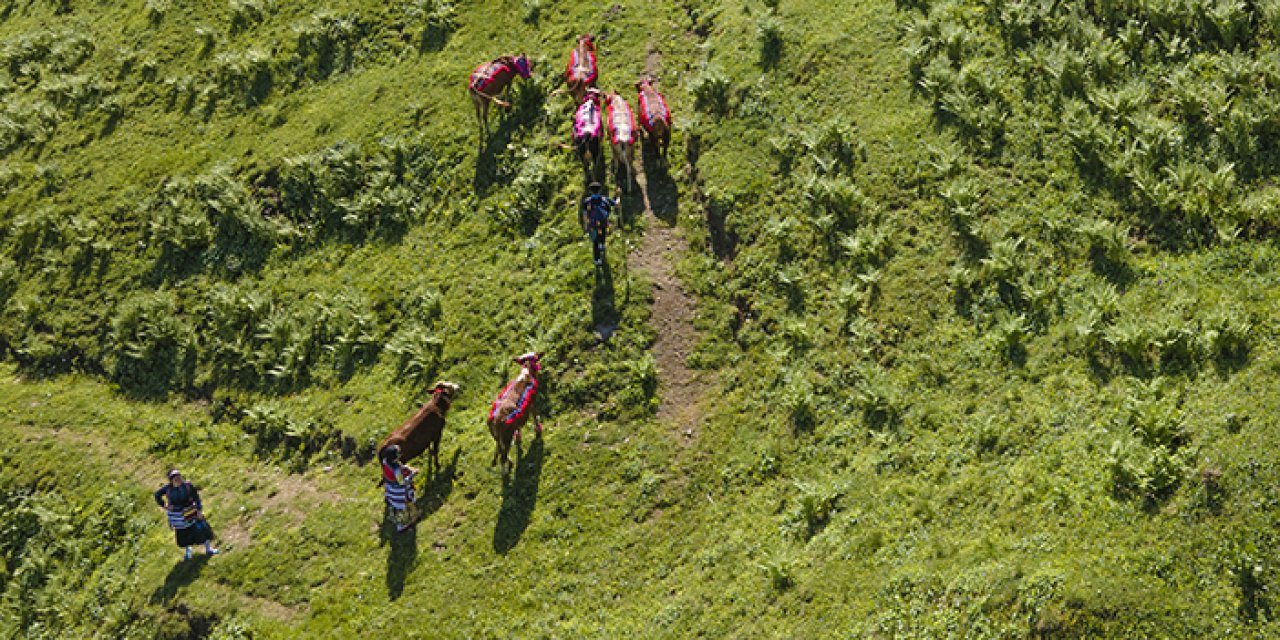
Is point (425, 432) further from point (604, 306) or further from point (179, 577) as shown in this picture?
point (179, 577)

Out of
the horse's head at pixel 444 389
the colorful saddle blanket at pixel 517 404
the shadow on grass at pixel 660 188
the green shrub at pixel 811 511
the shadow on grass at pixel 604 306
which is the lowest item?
the green shrub at pixel 811 511

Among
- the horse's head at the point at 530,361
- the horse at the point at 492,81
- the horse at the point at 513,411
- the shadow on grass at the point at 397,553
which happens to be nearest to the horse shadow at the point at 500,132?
the horse at the point at 492,81

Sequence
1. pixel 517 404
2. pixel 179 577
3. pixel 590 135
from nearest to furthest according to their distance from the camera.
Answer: pixel 517 404 → pixel 179 577 → pixel 590 135

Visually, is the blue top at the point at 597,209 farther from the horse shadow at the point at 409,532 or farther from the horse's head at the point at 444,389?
the horse shadow at the point at 409,532

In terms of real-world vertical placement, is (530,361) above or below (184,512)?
above

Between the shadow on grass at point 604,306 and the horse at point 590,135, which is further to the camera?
the horse at point 590,135

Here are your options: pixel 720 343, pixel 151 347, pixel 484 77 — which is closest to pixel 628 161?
pixel 720 343

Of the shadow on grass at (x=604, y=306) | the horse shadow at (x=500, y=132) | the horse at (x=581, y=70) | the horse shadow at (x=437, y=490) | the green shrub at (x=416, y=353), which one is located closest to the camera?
the horse shadow at (x=437, y=490)
